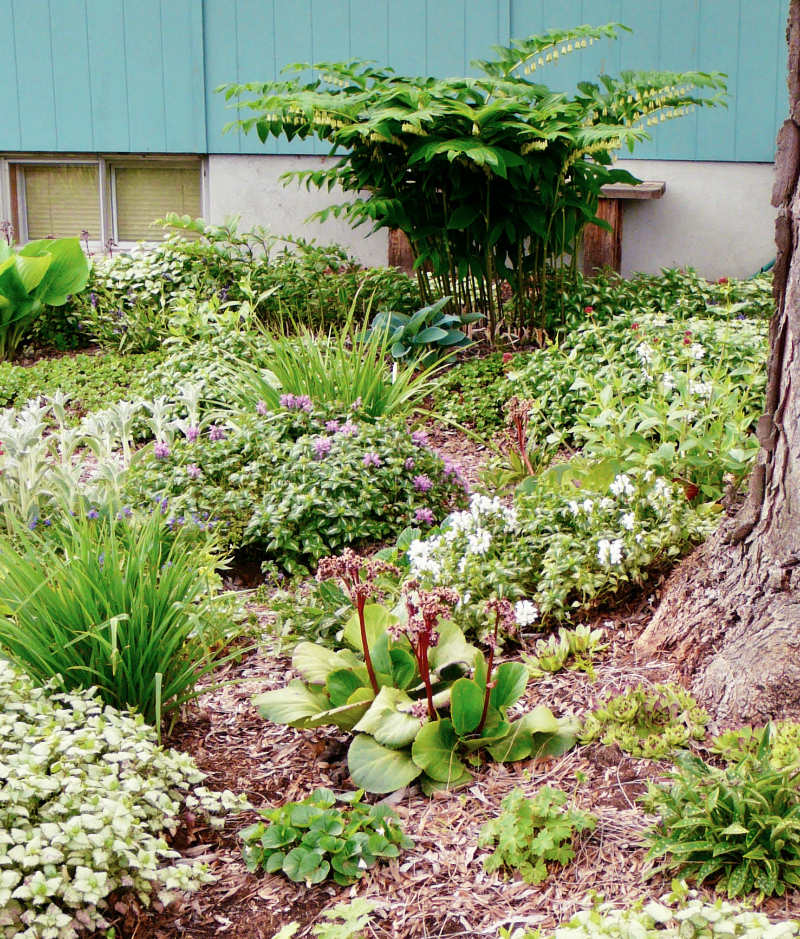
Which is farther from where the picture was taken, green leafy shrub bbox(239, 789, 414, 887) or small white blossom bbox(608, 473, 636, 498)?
small white blossom bbox(608, 473, 636, 498)

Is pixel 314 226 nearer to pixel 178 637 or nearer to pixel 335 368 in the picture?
pixel 335 368

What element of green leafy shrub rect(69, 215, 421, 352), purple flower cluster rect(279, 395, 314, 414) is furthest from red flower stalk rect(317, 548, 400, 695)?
green leafy shrub rect(69, 215, 421, 352)

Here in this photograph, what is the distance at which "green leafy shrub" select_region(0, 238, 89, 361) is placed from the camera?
23.7 feet

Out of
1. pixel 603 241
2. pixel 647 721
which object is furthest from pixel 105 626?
pixel 603 241

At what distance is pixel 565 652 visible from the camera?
278 cm

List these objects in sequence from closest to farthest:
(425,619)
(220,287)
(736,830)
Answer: (736,830), (425,619), (220,287)

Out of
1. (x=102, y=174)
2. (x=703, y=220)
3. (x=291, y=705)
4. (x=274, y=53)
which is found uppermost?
(x=274, y=53)

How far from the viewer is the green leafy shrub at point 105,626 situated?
2.53m

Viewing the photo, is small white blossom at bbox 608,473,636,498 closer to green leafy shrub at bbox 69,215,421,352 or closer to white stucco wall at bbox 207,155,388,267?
green leafy shrub at bbox 69,215,421,352

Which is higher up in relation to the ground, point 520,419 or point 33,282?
point 33,282

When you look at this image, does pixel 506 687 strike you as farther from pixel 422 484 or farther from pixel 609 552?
pixel 422 484

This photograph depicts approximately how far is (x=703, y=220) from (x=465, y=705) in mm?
7165

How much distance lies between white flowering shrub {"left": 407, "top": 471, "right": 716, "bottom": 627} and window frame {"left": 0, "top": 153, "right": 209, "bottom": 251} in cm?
658

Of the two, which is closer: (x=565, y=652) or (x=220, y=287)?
(x=565, y=652)
